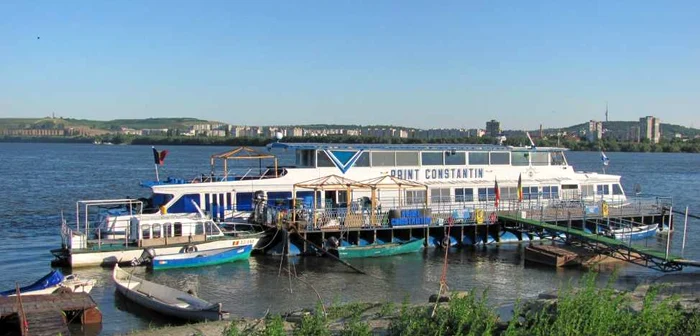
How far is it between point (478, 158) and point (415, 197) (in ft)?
16.0

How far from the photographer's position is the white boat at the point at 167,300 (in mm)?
21891

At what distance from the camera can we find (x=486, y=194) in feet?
129

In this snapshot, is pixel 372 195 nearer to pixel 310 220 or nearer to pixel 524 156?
pixel 310 220

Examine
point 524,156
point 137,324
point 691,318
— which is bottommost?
point 137,324

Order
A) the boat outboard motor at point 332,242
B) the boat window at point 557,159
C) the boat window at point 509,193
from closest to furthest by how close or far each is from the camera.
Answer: the boat outboard motor at point 332,242
the boat window at point 509,193
the boat window at point 557,159

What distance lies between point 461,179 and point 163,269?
17.1 meters

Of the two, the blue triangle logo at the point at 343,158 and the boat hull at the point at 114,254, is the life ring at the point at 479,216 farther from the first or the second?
the boat hull at the point at 114,254

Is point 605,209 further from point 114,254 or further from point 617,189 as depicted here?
point 114,254

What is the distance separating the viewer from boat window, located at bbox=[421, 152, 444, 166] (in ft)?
128

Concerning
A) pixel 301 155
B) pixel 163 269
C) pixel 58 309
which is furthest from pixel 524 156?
pixel 58 309

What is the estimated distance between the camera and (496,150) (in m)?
40.6

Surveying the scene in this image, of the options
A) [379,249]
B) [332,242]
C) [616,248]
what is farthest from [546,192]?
[332,242]

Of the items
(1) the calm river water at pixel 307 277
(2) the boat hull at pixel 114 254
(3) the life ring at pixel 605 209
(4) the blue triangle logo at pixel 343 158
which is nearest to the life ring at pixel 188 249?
(2) the boat hull at pixel 114 254

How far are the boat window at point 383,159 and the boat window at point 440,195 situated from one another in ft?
8.60
